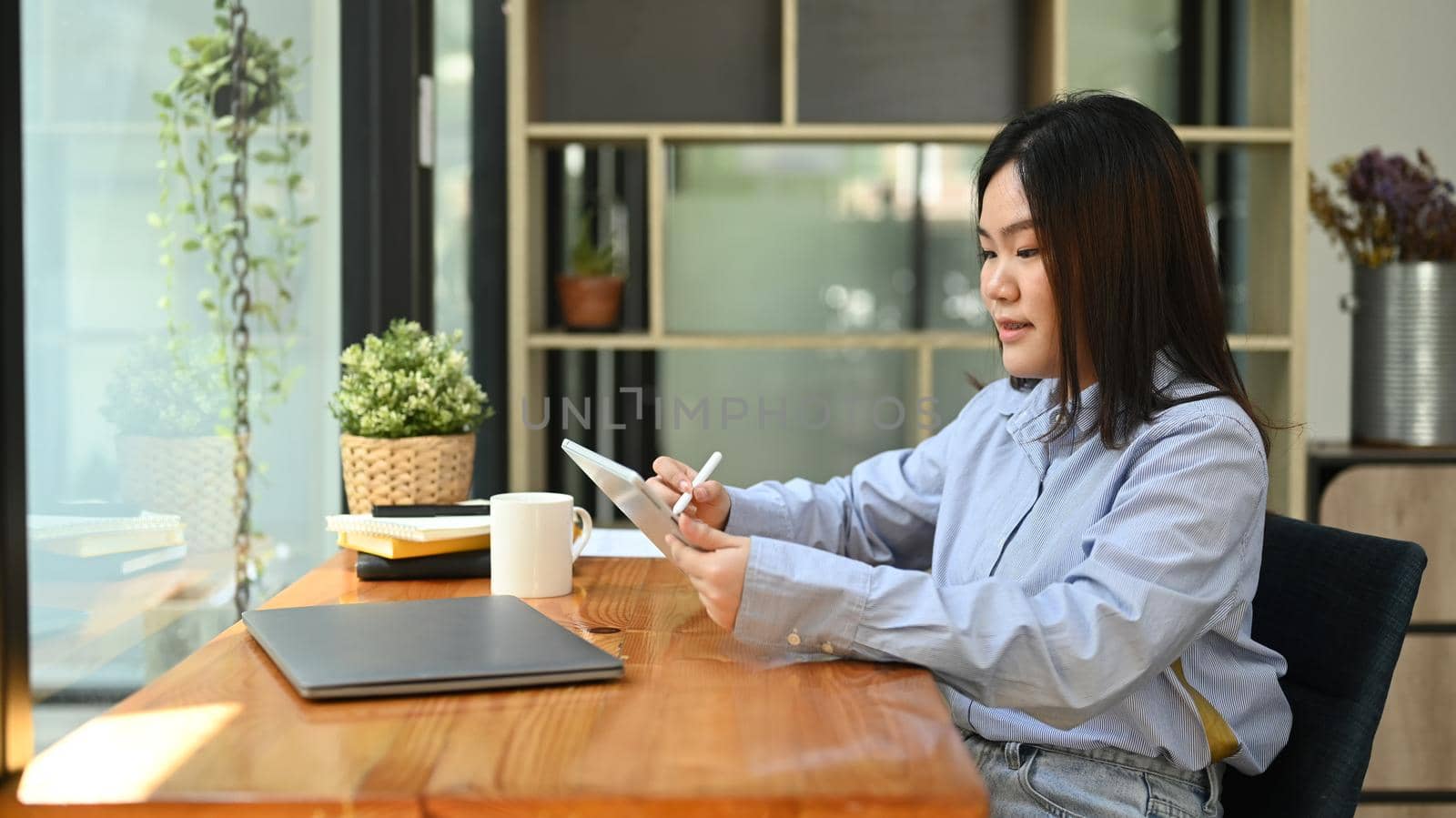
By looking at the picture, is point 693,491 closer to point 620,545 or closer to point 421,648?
point 620,545

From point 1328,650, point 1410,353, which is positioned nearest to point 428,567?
point 1328,650

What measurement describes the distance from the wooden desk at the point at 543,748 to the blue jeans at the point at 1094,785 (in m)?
0.21

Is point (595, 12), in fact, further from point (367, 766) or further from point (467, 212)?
point (367, 766)

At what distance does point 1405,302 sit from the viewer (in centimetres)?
253

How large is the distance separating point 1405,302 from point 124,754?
247 cm

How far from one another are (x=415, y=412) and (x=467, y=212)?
1.16 metres

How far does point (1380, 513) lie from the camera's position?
248 centimetres

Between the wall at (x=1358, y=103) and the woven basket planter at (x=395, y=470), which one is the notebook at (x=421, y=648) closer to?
the woven basket planter at (x=395, y=470)

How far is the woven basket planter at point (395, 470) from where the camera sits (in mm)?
1635

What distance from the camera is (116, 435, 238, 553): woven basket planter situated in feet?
4.78

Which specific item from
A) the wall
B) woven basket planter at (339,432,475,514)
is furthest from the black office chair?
the wall

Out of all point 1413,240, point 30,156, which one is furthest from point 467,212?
point 1413,240

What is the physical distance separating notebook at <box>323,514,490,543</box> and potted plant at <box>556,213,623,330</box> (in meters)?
1.30

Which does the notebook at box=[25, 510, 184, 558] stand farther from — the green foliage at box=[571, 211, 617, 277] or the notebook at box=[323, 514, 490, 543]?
the green foliage at box=[571, 211, 617, 277]
